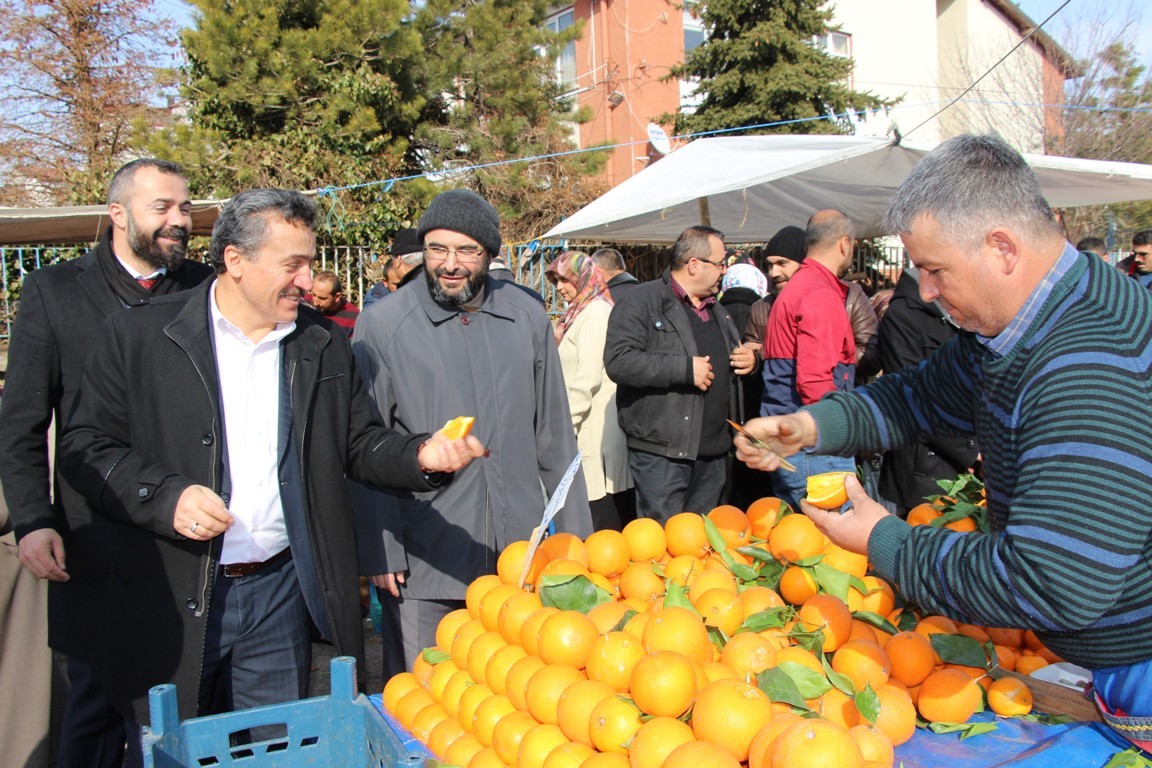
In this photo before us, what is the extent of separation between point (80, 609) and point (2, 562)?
661 mm

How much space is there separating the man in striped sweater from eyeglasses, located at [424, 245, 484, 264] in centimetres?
157

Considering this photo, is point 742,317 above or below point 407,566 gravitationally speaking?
above

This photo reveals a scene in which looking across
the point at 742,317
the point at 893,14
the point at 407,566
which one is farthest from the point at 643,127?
the point at 407,566

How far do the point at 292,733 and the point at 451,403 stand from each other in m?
1.26

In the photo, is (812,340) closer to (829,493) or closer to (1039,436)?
(829,493)

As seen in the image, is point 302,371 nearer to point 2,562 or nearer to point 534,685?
point 534,685

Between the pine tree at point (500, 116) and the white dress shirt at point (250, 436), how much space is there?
1217 cm

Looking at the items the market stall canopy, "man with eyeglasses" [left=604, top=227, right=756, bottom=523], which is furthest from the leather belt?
the market stall canopy

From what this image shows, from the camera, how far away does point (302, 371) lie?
2.29 m

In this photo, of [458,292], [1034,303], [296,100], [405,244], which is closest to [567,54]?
[296,100]

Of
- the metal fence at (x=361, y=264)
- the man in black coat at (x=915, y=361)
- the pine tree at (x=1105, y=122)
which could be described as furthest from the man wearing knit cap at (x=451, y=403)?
the pine tree at (x=1105, y=122)

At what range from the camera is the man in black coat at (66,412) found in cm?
243

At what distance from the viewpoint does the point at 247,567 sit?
2.23m

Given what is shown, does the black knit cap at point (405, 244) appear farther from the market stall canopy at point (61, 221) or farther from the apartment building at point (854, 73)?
the apartment building at point (854, 73)
